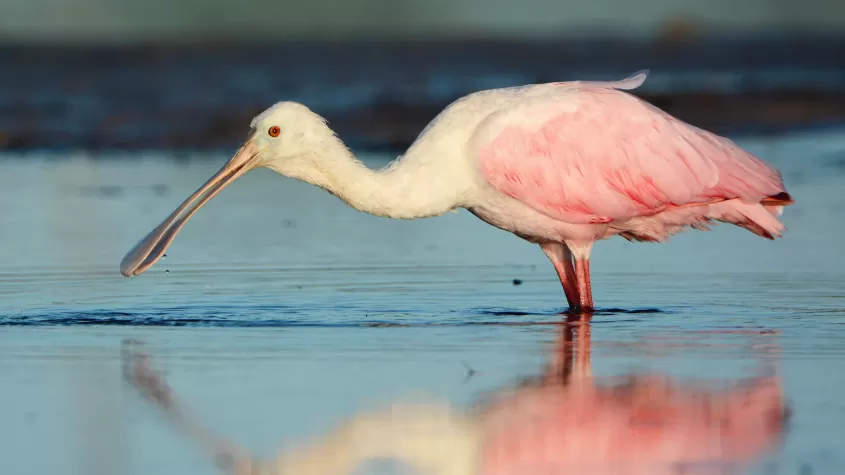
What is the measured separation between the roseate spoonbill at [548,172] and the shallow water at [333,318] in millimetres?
446

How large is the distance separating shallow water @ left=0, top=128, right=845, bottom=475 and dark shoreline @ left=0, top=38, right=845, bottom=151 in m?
7.49

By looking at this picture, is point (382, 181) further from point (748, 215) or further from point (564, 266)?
point (748, 215)

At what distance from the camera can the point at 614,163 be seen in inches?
390

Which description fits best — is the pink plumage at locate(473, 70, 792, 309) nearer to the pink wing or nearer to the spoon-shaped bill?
the pink wing

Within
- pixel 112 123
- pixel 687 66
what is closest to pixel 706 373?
pixel 112 123

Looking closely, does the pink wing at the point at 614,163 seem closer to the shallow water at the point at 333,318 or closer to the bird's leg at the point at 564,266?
the bird's leg at the point at 564,266

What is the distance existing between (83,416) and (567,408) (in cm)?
188

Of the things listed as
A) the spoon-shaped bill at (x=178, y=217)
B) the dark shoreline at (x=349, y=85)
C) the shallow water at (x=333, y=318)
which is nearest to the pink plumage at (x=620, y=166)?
the shallow water at (x=333, y=318)

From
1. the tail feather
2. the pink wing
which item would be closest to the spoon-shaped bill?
the pink wing

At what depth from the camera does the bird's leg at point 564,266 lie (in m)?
9.98

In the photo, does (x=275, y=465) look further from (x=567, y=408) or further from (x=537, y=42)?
(x=537, y=42)

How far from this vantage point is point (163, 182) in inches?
666

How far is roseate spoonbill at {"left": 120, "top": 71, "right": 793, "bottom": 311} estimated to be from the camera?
9375 mm

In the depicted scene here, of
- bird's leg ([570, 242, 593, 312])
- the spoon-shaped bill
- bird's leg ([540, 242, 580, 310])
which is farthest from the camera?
bird's leg ([540, 242, 580, 310])
